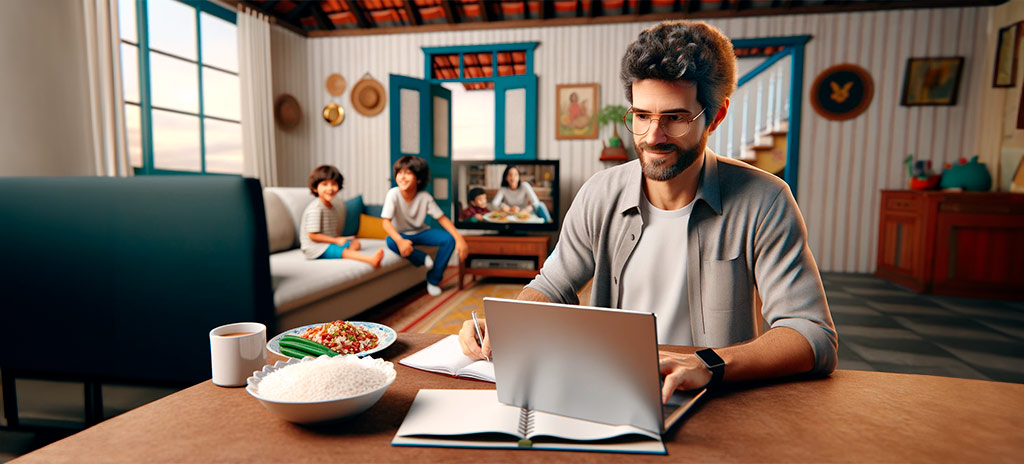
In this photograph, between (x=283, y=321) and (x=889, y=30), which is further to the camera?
(x=889, y=30)

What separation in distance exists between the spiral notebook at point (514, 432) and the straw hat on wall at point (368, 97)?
5432mm

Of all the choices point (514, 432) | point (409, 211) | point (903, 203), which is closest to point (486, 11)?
point (409, 211)

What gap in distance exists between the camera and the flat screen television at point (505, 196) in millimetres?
4613

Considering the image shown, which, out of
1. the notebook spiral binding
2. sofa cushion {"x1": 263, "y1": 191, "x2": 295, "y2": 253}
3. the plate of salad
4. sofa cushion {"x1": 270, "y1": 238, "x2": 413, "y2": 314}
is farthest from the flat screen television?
the notebook spiral binding

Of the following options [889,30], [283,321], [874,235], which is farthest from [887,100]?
[283,321]

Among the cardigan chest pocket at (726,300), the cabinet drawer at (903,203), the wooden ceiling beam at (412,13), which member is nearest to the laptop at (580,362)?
the cardigan chest pocket at (726,300)

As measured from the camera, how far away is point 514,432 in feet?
1.86

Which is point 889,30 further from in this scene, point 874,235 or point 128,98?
point 128,98

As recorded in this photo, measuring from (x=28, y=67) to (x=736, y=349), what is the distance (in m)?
4.27

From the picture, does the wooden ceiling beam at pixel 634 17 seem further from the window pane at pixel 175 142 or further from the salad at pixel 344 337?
the salad at pixel 344 337

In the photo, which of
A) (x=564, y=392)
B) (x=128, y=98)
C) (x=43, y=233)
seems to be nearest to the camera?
(x=564, y=392)

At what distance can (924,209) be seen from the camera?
404 cm

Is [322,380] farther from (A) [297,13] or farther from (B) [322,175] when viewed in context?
(A) [297,13]

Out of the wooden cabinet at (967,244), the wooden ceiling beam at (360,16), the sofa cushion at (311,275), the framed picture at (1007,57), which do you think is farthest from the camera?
the wooden ceiling beam at (360,16)
